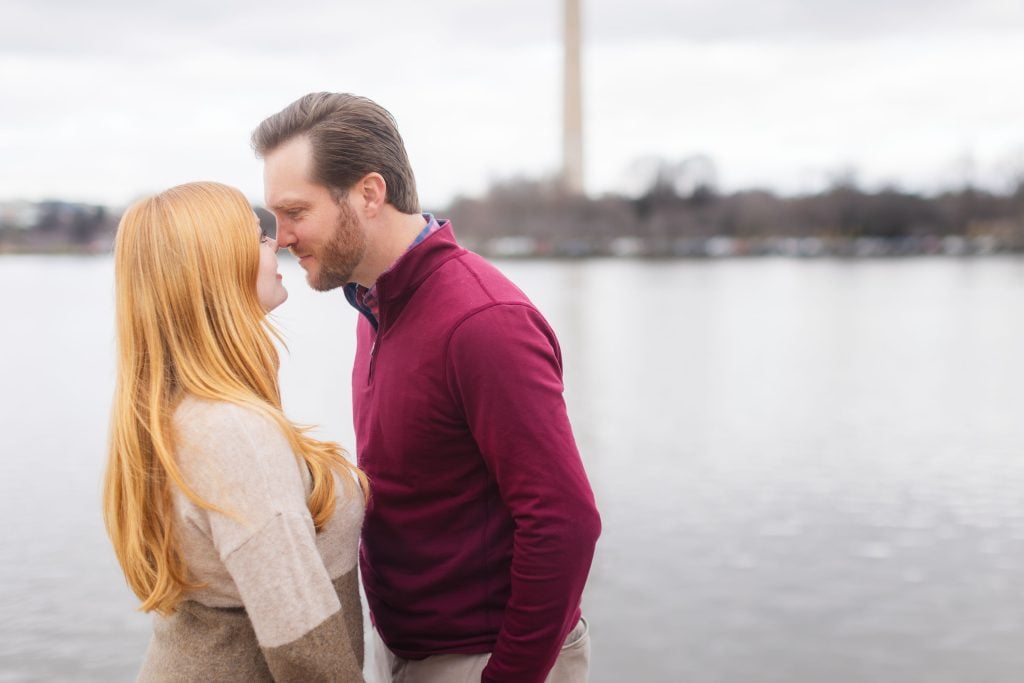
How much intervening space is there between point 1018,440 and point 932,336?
12011 millimetres

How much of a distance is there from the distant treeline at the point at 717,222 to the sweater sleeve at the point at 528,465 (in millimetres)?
81331

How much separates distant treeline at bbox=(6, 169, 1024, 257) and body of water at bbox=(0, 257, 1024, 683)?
64.0 metres

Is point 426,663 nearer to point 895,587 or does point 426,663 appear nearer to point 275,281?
point 275,281

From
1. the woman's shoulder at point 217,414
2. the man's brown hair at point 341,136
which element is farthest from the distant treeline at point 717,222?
the woman's shoulder at point 217,414

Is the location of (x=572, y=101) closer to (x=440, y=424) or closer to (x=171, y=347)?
(x=440, y=424)

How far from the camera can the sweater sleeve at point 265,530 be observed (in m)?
1.83

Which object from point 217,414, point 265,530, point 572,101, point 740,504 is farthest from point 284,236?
point 572,101

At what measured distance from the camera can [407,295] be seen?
2.25 m

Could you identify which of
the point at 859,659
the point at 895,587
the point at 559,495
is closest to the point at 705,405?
the point at 895,587

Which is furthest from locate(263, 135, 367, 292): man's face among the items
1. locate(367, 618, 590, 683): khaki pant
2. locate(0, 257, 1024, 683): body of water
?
locate(0, 257, 1024, 683): body of water

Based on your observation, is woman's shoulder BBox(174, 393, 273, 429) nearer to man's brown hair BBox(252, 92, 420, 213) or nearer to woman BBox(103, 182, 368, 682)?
woman BBox(103, 182, 368, 682)

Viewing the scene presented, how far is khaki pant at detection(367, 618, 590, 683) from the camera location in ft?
7.36

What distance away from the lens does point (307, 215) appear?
87.9 inches

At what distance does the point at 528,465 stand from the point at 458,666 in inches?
20.6
